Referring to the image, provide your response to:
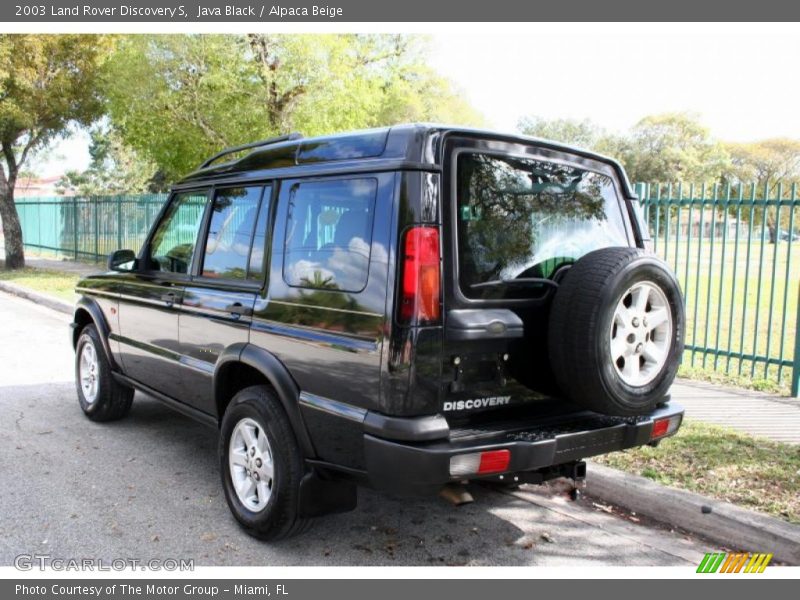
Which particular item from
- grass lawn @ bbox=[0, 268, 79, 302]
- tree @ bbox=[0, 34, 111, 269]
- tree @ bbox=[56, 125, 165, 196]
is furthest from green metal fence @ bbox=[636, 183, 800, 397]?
tree @ bbox=[56, 125, 165, 196]

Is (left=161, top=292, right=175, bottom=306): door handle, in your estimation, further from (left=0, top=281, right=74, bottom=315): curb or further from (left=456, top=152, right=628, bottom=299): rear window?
(left=0, top=281, right=74, bottom=315): curb

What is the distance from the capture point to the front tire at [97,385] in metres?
5.87

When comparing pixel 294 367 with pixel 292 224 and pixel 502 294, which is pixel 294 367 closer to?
pixel 292 224

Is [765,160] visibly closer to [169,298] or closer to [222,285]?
[169,298]

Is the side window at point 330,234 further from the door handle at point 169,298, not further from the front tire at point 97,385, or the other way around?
the front tire at point 97,385

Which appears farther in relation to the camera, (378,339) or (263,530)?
(263,530)

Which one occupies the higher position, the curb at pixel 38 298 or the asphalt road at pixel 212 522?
the curb at pixel 38 298

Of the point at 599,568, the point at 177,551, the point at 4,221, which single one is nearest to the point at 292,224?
the point at 177,551

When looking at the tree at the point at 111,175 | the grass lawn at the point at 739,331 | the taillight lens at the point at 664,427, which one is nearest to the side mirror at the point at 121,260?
the taillight lens at the point at 664,427

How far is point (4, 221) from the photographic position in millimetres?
19469

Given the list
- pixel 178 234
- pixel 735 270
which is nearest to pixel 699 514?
pixel 178 234

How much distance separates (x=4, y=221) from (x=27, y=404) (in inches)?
598

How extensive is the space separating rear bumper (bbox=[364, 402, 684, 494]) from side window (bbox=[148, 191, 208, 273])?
2.28 meters

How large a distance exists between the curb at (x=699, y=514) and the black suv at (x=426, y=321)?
0.59 m
